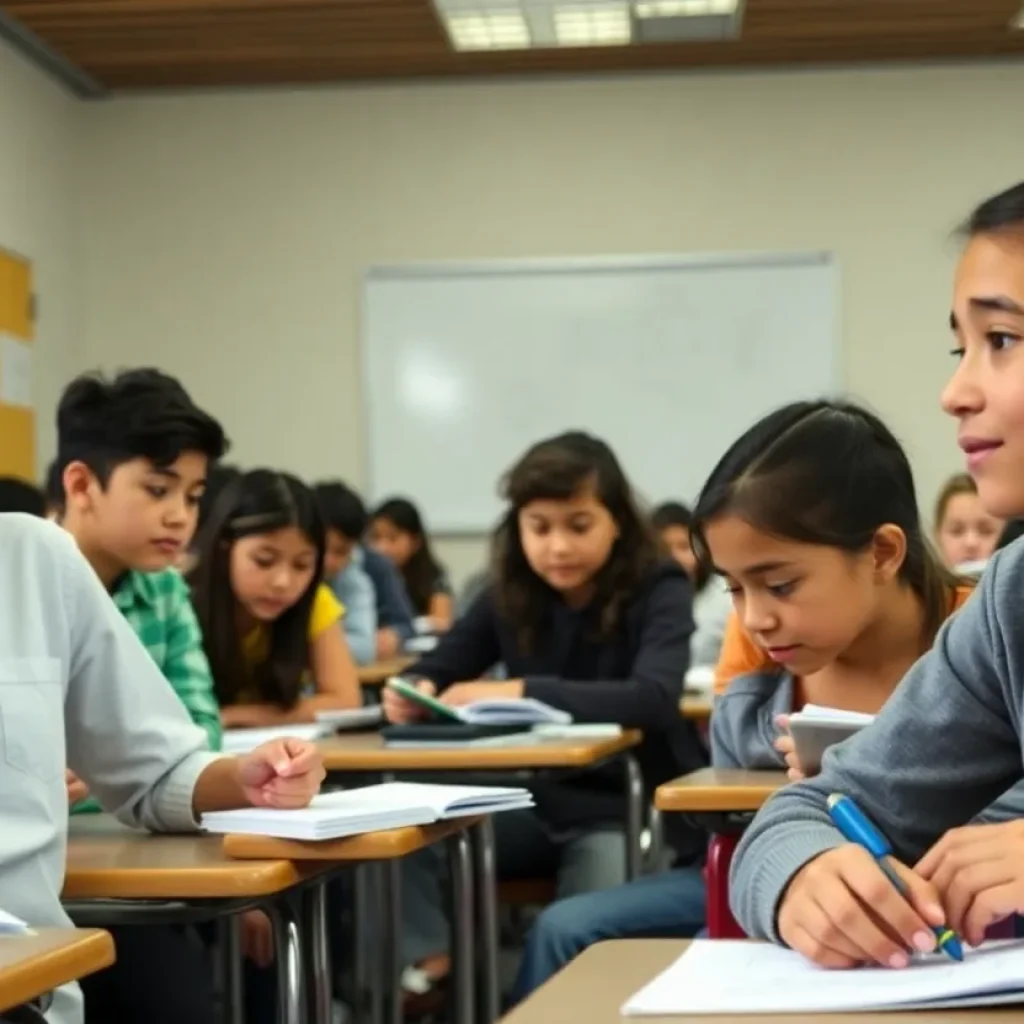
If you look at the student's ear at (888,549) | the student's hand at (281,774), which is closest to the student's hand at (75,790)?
the student's hand at (281,774)

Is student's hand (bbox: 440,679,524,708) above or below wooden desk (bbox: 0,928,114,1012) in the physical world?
above

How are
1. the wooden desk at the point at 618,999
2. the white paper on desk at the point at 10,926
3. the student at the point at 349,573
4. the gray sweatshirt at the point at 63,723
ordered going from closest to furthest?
1. the wooden desk at the point at 618,999
2. the white paper on desk at the point at 10,926
3. the gray sweatshirt at the point at 63,723
4. the student at the point at 349,573

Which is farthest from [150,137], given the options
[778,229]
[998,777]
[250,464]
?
[998,777]

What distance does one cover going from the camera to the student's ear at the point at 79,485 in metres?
2.71

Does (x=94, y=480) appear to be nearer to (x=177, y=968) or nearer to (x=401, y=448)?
(x=177, y=968)

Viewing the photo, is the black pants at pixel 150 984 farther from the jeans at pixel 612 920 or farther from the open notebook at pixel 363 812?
the jeans at pixel 612 920

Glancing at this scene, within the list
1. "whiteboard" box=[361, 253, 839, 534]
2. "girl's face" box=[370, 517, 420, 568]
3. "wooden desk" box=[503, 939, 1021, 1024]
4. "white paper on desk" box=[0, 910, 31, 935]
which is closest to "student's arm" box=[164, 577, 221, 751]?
"white paper on desk" box=[0, 910, 31, 935]

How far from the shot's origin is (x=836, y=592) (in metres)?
2.12

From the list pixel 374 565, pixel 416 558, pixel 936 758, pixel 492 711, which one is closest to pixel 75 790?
pixel 492 711

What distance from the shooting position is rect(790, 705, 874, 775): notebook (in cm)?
189

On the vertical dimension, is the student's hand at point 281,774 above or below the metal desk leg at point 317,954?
above

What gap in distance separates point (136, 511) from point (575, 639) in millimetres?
1245

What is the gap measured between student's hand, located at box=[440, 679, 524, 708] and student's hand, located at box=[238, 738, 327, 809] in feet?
4.52

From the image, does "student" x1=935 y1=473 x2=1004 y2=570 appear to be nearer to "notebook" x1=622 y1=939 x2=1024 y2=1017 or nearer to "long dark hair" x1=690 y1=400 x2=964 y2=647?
"long dark hair" x1=690 y1=400 x2=964 y2=647
